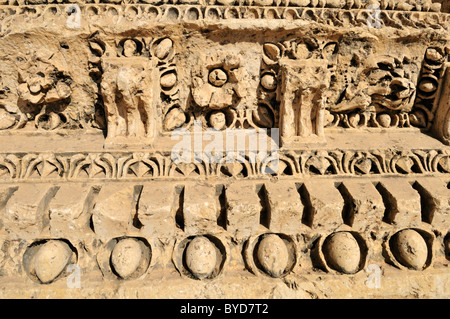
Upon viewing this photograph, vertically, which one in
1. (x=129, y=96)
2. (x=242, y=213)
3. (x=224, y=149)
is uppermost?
(x=129, y=96)

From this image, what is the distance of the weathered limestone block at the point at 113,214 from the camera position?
4.77ft

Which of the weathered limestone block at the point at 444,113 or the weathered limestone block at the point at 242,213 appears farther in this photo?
the weathered limestone block at the point at 444,113

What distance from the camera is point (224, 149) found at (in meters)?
1.82

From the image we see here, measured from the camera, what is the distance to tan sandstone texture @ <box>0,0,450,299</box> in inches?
57.2

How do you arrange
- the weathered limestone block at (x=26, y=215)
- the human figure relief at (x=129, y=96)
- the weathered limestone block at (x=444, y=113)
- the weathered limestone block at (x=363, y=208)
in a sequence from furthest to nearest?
the weathered limestone block at (x=444, y=113) < the human figure relief at (x=129, y=96) < the weathered limestone block at (x=363, y=208) < the weathered limestone block at (x=26, y=215)

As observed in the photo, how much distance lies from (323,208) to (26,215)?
1.63 m

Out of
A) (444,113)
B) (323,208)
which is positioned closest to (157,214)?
(323,208)

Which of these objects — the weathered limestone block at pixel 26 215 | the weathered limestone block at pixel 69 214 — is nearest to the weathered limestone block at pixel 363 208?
the weathered limestone block at pixel 69 214

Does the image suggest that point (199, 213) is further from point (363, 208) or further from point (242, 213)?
point (363, 208)

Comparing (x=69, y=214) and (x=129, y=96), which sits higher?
(x=129, y=96)

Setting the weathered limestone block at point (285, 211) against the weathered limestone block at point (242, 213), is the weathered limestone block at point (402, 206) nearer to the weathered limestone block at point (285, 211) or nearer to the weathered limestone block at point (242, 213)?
the weathered limestone block at point (285, 211)

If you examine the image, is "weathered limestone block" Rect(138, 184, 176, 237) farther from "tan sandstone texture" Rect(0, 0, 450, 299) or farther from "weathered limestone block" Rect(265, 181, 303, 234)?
"weathered limestone block" Rect(265, 181, 303, 234)

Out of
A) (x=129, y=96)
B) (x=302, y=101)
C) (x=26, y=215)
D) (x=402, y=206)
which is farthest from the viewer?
(x=302, y=101)

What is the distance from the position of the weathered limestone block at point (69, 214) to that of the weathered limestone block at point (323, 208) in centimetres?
128
